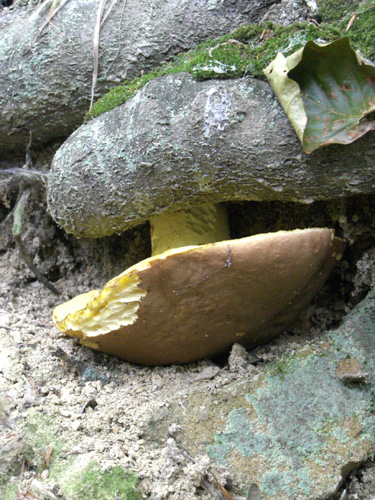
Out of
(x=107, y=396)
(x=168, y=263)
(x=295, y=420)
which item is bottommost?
(x=295, y=420)

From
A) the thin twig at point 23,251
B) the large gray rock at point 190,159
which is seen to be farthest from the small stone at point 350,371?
the thin twig at point 23,251

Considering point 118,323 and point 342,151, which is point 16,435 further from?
point 342,151

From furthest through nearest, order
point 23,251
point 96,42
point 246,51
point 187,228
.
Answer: point 23,251, point 96,42, point 187,228, point 246,51

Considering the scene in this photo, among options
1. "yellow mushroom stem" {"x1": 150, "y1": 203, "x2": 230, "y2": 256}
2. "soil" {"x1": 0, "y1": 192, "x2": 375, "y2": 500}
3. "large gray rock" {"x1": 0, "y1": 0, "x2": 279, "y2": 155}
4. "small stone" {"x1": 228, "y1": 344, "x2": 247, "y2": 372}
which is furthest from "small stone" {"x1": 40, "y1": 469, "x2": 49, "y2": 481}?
"large gray rock" {"x1": 0, "y1": 0, "x2": 279, "y2": 155}

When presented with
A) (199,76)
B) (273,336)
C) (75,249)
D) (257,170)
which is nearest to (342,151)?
(257,170)

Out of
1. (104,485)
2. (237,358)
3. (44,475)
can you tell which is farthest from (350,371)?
(44,475)

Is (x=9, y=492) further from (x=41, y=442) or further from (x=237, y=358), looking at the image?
(x=237, y=358)
